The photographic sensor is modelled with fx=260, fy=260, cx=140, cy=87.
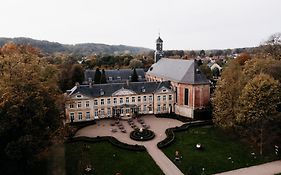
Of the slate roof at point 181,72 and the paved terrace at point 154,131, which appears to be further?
the slate roof at point 181,72

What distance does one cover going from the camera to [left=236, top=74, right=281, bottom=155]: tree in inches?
1241

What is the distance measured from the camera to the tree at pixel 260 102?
31516 millimetres

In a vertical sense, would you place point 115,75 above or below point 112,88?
above

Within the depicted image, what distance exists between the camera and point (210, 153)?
3209 centimetres

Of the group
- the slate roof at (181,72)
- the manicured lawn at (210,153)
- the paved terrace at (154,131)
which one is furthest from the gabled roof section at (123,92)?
the manicured lawn at (210,153)

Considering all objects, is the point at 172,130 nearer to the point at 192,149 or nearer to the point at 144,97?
the point at 192,149

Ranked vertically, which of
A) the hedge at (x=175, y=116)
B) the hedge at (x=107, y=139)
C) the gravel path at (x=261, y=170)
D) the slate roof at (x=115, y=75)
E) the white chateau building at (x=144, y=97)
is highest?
the slate roof at (x=115, y=75)

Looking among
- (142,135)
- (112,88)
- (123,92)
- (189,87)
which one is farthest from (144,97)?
(142,135)

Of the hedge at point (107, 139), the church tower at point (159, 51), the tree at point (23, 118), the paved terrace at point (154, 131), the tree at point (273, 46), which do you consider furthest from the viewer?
the church tower at point (159, 51)

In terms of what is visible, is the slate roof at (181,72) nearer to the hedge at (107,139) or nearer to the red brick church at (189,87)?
the red brick church at (189,87)

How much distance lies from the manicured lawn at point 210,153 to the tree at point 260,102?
9.62ft

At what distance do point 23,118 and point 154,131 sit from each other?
2164 centimetres

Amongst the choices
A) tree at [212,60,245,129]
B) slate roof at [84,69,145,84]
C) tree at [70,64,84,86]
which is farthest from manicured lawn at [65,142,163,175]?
slate roof at [84,69,145,84]

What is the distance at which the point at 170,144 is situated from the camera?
34.8 metres
